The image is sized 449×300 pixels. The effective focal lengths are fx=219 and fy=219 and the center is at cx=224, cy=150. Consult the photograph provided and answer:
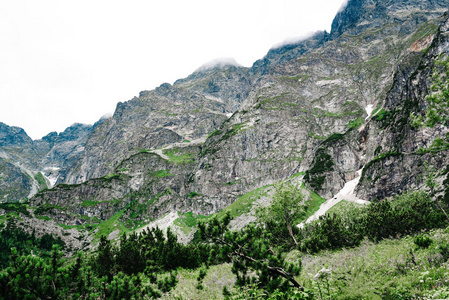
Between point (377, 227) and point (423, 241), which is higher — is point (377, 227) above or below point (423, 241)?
below

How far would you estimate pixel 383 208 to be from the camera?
85.6 feet

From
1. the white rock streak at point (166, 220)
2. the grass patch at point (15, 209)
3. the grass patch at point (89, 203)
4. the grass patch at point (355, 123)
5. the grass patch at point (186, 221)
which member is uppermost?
the grass patch at point (15, 209)

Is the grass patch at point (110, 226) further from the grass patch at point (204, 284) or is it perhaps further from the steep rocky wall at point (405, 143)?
the steep rocky wall at point (405, 143)

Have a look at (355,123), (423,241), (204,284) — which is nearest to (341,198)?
(355,123)

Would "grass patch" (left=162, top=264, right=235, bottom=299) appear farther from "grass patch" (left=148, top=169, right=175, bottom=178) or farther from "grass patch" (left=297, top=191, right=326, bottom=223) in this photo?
"grass patch" (left=148, top=169, right=175, bottom=178)

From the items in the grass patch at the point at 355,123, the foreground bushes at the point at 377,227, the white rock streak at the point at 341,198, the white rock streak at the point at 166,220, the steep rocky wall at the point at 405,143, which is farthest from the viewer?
the grass patch at the point at 355,123

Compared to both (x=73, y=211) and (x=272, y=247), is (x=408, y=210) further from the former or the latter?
(x=73, y=211)

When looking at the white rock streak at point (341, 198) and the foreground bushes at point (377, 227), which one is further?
the white rock streak at point (341, 198)

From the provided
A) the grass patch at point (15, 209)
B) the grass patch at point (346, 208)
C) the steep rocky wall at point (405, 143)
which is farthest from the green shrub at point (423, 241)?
the grass patch at point (15, 209)

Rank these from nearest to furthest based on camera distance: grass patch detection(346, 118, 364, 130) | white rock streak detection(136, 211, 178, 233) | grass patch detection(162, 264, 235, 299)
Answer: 1. grass patch detection(162, 264, 235, 299)
2. white rock streak detection(136, 211, 178, 233)
3. grass patch detection(346, 118, 364, 130)

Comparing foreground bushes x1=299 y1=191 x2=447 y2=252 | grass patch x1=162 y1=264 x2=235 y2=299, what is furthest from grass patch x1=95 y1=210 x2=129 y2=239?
foreground bushes x1=299 y1=191 x2=447 y2=252

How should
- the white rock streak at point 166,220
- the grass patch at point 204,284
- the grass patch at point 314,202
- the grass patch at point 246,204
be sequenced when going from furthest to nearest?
the white rock streak at point 166,220, the grass patch at point 246,204, the grass patch at point 314,202, the grass patch at point 204,284

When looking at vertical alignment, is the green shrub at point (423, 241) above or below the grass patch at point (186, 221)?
above

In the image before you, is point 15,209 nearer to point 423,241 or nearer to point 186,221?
point 186,221
